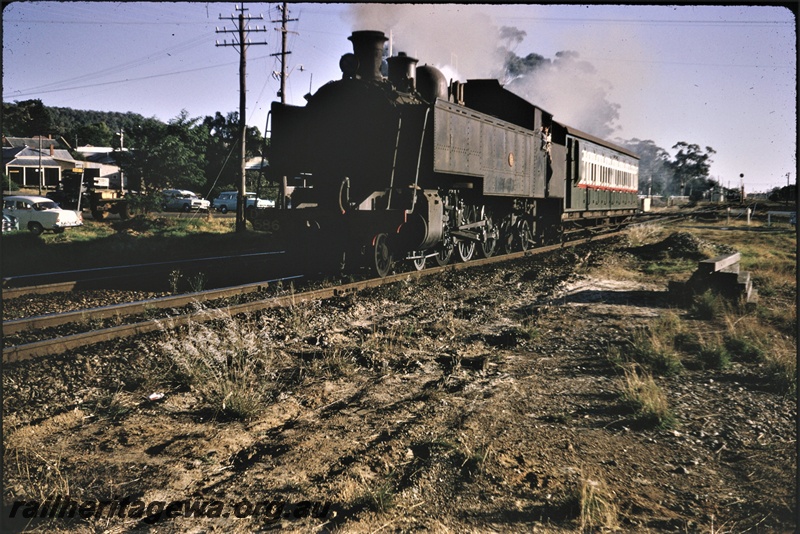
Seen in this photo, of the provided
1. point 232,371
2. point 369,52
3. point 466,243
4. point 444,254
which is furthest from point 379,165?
point 232,371

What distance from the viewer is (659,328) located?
22.9 feet

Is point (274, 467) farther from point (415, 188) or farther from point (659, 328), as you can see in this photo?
point (415, 188)

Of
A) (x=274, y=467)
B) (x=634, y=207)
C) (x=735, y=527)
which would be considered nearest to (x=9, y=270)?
(x=274, y=467)

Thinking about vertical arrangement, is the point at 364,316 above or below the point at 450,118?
below

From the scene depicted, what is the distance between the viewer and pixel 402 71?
36.5 feet

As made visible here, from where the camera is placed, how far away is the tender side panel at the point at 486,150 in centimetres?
1029

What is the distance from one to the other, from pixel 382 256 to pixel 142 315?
4416mm

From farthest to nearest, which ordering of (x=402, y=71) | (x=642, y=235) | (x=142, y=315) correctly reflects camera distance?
1. (x=642, y=235)
2. (x=402, y=71)
3. (x=142, y=315)

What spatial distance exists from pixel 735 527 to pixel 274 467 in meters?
2.61

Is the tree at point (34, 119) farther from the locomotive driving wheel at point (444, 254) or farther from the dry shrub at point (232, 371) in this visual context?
the dry shrub at point (232, 371)

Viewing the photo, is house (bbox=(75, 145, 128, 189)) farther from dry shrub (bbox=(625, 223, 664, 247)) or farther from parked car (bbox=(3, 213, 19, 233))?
dry shrub (bbox=(625, 223, 664, 247))

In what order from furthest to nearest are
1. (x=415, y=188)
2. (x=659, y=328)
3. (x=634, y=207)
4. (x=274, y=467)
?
(x=634, y=207) → (x=415, y=188) → (x=659, y=328) → (x=274, y=467)

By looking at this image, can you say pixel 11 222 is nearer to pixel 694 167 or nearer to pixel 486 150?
pixel 486 150

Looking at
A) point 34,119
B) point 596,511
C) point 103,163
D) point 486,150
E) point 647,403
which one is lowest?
point 596,511
